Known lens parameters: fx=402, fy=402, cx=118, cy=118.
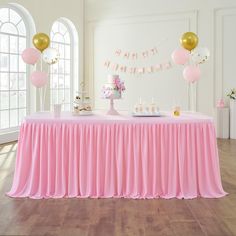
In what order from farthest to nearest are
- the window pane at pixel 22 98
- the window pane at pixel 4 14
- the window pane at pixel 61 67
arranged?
1. the window pane at pixel 61 67
2. the window pane at pixel 22 98
3. the window pane at pixel 4 14

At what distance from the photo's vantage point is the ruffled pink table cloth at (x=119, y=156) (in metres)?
3.77

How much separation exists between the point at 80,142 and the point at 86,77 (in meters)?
5.65

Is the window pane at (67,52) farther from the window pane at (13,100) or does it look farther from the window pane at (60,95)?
the window pane at (13,100)

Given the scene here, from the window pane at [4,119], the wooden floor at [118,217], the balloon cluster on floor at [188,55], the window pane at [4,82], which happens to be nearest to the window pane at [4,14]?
the window pane at [4,82]

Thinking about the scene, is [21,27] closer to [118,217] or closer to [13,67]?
[13,67]

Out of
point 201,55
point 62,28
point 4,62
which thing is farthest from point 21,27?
point 201,55

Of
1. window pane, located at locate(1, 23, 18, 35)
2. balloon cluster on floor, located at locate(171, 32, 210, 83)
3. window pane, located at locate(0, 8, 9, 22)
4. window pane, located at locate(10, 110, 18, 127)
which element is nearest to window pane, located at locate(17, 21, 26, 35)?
window pane, located at locate(1, 23, 18, 35)

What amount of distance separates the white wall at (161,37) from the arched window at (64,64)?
0.32 m

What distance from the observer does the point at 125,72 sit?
8820 millimetres

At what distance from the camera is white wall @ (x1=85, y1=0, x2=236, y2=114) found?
7863 mm

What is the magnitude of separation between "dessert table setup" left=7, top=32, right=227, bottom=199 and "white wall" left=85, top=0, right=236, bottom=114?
14.4ft

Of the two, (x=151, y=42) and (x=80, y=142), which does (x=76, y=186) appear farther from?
(x=151, y=42)

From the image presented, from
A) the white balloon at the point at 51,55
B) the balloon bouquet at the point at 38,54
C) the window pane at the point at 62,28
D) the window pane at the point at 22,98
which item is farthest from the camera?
the window pane at the point at 62,28

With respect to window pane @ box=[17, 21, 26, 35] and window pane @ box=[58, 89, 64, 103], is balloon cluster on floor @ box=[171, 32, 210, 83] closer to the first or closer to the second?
window pane @ box=[17, 21, 26, 35]
